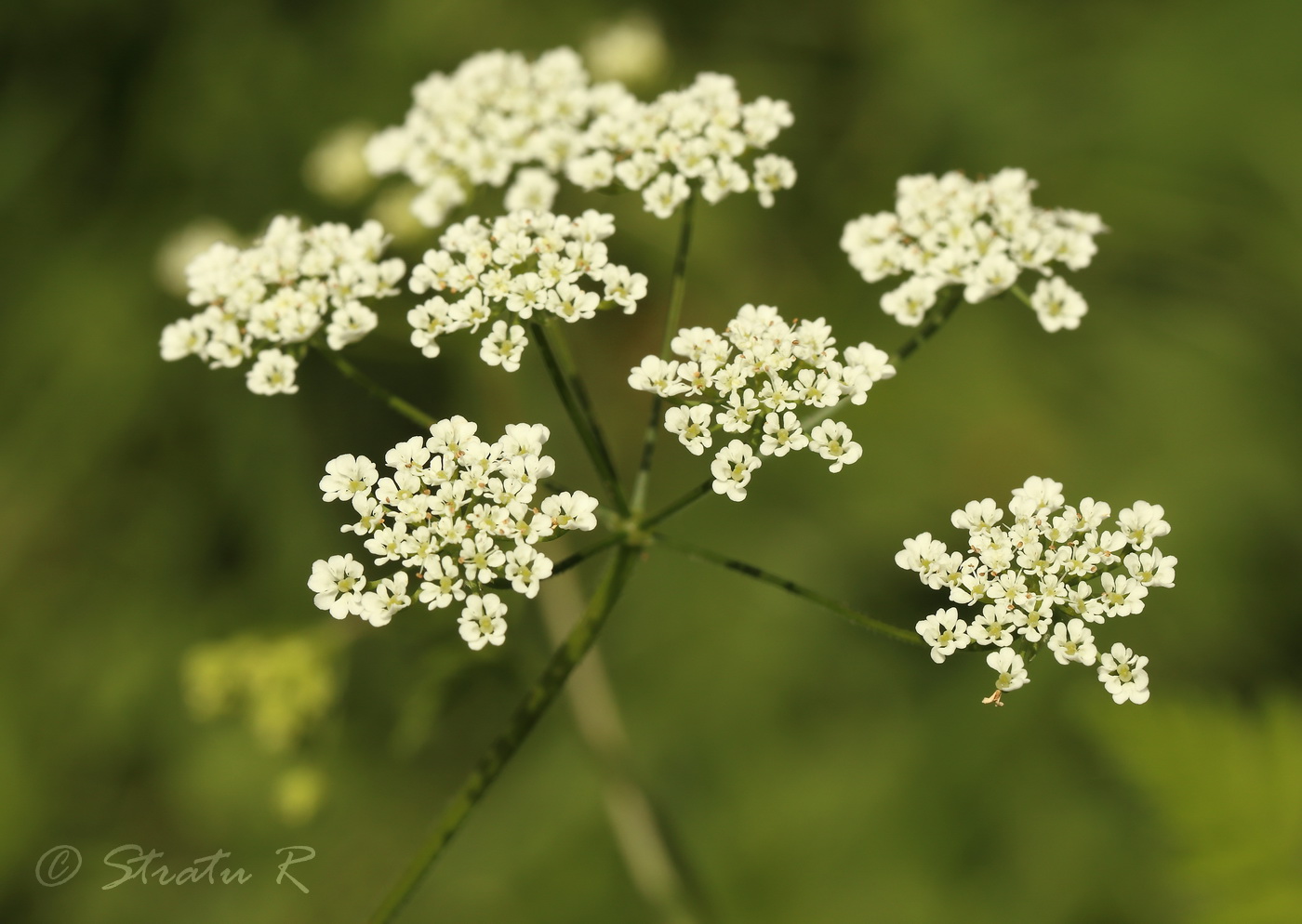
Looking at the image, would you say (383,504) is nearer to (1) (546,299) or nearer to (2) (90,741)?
(1) (546,299)

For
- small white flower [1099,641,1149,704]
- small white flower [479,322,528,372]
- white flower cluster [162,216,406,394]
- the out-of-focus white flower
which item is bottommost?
small white flower [1099,641,1149,704]

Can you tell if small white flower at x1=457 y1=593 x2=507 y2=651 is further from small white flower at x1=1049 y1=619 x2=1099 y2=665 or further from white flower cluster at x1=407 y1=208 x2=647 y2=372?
small white flower at x1=1049 y1=619 x2=1099 y2=665

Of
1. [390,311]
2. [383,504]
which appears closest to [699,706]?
[390,311]

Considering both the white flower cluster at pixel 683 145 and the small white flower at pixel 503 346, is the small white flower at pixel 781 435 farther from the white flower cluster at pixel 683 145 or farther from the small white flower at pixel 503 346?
the white flower cluster at pixel 683 145

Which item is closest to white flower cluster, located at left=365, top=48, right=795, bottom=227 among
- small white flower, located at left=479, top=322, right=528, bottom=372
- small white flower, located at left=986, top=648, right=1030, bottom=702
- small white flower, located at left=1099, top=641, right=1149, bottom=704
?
small white flower, located at left=479, top=322, right=528, bottom=372

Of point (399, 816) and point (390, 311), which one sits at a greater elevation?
point (390, 311)

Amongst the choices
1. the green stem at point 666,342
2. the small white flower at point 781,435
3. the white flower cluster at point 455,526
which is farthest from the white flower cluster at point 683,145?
the white flower cluster at point 455,526
